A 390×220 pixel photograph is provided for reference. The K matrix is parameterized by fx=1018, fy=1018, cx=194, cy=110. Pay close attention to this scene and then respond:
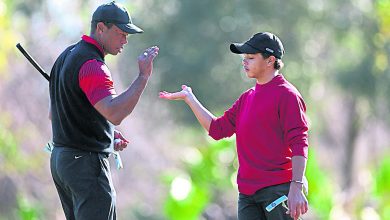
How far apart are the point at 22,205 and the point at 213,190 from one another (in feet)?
25.8

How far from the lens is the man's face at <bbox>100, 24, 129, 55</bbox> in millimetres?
5488

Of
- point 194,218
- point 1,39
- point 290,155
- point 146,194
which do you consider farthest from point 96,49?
point 146,194

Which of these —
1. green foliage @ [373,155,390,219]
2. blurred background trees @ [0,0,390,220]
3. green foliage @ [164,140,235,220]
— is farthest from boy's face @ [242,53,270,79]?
blurred background trees @ [0,0,390,220]

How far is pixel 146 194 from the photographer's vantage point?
23.3 meters

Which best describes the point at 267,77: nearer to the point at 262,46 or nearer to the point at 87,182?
the point at 262,46

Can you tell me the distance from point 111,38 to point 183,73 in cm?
1568

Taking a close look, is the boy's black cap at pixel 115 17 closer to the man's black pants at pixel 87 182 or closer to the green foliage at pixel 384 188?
the man's black pants at pixel 87 182

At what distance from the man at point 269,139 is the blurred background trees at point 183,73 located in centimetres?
1000

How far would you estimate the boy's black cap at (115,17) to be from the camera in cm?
544

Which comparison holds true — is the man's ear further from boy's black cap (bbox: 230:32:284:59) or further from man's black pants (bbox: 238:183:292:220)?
man's black pants (bbox: 238:183:292:220)

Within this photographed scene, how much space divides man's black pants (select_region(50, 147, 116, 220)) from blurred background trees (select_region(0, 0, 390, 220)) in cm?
1017

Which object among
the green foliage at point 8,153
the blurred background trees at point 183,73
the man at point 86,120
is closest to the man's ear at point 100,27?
the man at point 86,120

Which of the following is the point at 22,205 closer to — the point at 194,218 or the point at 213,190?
the point at 194,218

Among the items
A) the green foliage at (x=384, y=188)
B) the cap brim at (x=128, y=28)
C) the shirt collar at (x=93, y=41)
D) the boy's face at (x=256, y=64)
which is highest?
the shirt collar at (x=93, y=41)
